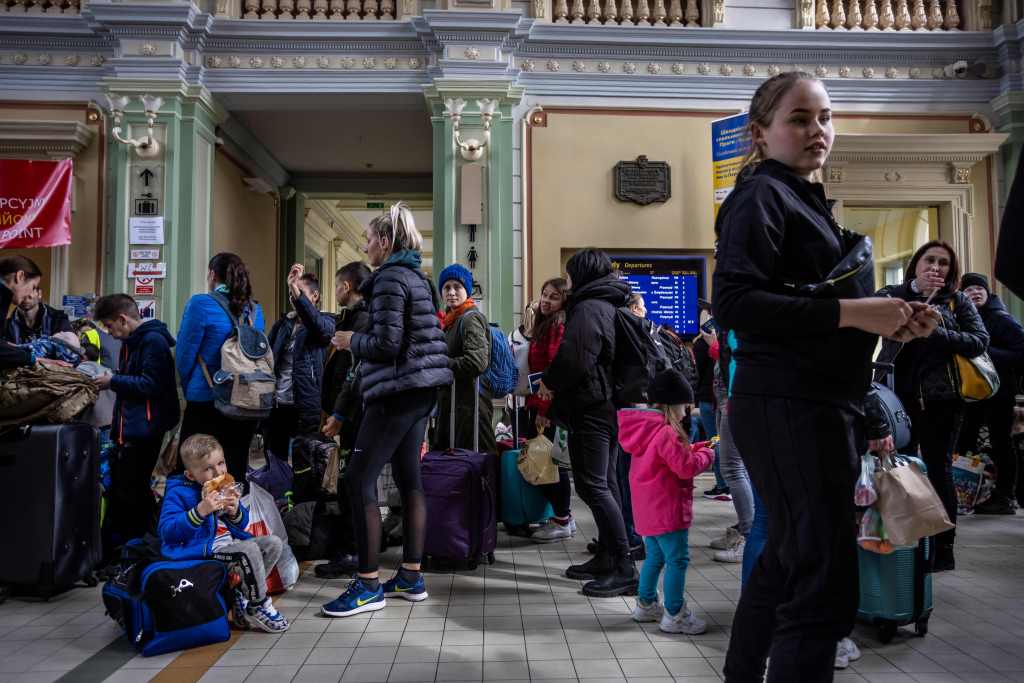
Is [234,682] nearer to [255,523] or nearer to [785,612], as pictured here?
[255,523]

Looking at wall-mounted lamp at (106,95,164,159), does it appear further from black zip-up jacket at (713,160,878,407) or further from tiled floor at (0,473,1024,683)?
black zip-up jacket at (713,160,878,407)

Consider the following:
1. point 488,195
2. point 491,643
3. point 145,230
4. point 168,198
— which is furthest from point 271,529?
point 168,198

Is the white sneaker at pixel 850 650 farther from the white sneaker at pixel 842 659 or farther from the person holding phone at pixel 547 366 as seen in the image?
the person holding phone at pixel 547 366

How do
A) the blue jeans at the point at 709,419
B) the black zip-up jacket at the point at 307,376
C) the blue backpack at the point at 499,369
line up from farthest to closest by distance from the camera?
the blue jeans at the point at 709,419 → the black zip-up jacket at the point at 307,376 → the blue backpack at the point at 499,369

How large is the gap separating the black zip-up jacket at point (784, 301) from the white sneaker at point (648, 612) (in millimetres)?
1770

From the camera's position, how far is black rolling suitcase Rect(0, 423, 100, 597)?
341 cm

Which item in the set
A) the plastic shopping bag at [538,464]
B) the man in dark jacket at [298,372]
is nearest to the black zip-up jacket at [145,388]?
the man in dark jacket at [298,372]

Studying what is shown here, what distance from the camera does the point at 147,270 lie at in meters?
7.05

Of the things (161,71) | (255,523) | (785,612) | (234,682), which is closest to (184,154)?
(161,71)

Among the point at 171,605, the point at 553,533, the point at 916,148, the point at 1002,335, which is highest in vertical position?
the point at 916,148

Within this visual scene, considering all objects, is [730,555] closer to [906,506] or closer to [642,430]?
[642,430]

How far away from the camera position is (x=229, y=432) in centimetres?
363

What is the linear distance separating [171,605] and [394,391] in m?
1.19

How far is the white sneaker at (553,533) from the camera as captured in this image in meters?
4.77
